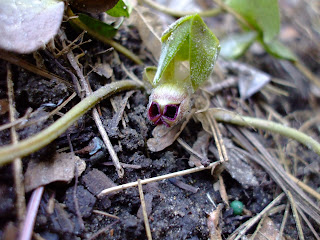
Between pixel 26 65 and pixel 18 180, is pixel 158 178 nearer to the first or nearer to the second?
pixel 18 180

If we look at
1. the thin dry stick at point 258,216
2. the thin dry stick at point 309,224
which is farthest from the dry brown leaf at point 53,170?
the thin dry stick at point 309,224

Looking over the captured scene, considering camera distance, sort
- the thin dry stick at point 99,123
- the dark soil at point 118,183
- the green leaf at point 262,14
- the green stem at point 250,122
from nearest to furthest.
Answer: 1. the dark soil at point 118,183
2. the thin dry stick at point 99,123
3. the green stem at point 250,122
4. the green leaf at point 262,14

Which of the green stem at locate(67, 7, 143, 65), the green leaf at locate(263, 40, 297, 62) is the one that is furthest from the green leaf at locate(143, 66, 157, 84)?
the green leaf at locate(263, 40, 297, 62)

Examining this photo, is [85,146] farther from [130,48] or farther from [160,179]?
[130,48]

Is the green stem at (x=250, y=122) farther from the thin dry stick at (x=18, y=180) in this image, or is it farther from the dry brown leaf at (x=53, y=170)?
the thin dry stick at (x=18, y=180)

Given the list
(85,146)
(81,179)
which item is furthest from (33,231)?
(85,146)

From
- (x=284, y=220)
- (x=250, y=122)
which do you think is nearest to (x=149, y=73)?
(x=250, y=122)
